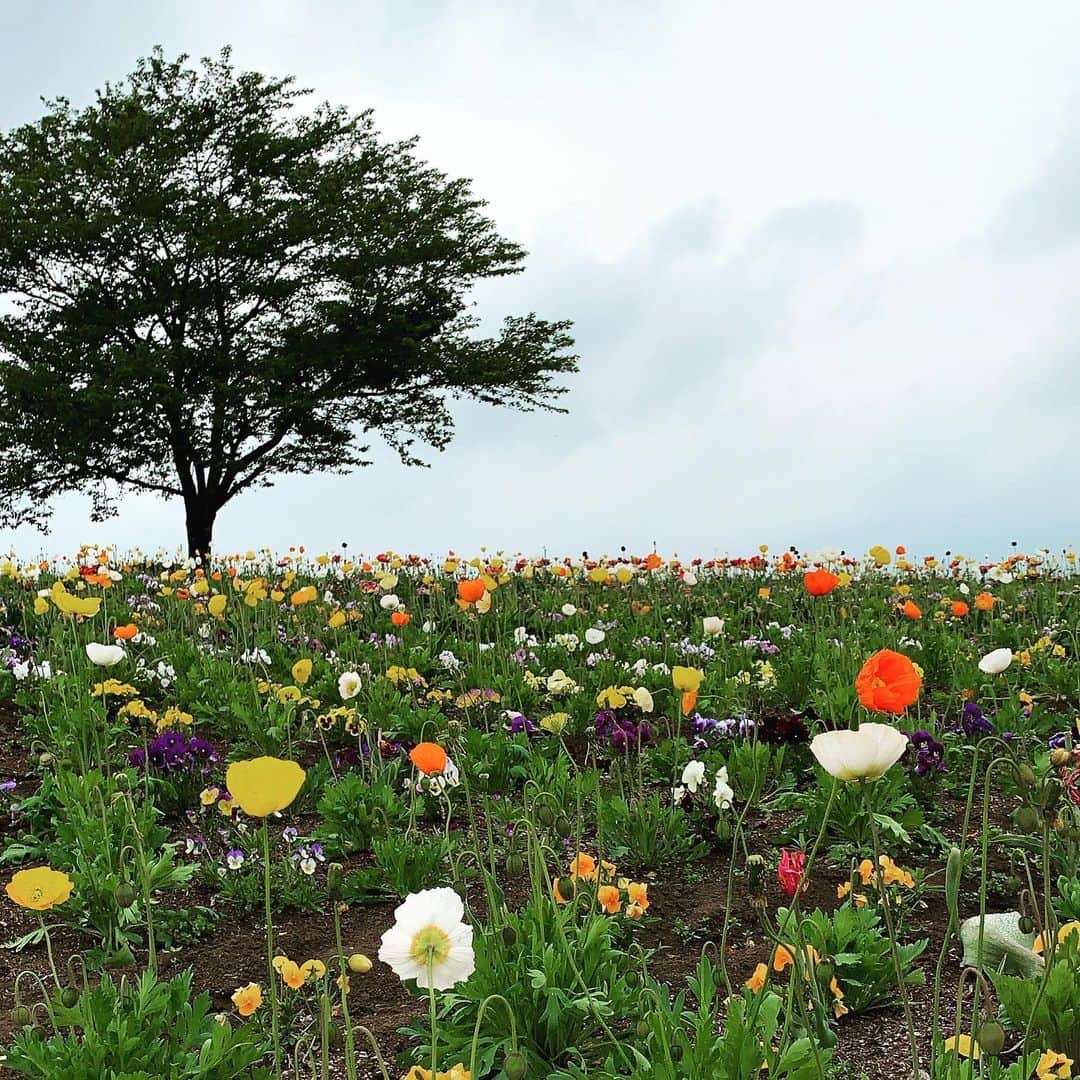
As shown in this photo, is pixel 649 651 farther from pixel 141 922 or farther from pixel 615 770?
pixel 141 922

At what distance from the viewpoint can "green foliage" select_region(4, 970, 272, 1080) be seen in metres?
2.63

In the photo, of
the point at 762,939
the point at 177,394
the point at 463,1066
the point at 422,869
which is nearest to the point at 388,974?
the point at 422,869

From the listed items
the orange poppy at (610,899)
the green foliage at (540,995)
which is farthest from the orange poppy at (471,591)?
the green foliage at (540,995)

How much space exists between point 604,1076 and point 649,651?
509 cm

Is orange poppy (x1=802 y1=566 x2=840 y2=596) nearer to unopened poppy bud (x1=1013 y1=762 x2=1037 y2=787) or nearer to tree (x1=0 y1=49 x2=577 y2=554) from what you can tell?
unopened poppy bud (x1=1013 y1=762 x2=1037 y2=787)

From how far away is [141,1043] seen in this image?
106 inches

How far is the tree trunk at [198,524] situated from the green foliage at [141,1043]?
23131 millimetres

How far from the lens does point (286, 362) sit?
2320 cm

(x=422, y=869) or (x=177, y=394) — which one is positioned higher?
(x=177, y=394)

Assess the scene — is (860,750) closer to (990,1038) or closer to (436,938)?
(990,1038)

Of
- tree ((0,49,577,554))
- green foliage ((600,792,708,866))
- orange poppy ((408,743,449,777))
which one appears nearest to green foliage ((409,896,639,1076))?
orange poppy ((408,743,449,777))

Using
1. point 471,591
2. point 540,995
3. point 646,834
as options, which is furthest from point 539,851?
point 471,591

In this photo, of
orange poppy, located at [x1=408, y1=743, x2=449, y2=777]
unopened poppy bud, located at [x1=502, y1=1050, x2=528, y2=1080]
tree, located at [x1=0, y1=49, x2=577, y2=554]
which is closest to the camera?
unopened poppy bud, located at [x1=502, y1=1050, x2=528, y2=1080]

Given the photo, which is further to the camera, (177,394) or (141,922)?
(177,394)
